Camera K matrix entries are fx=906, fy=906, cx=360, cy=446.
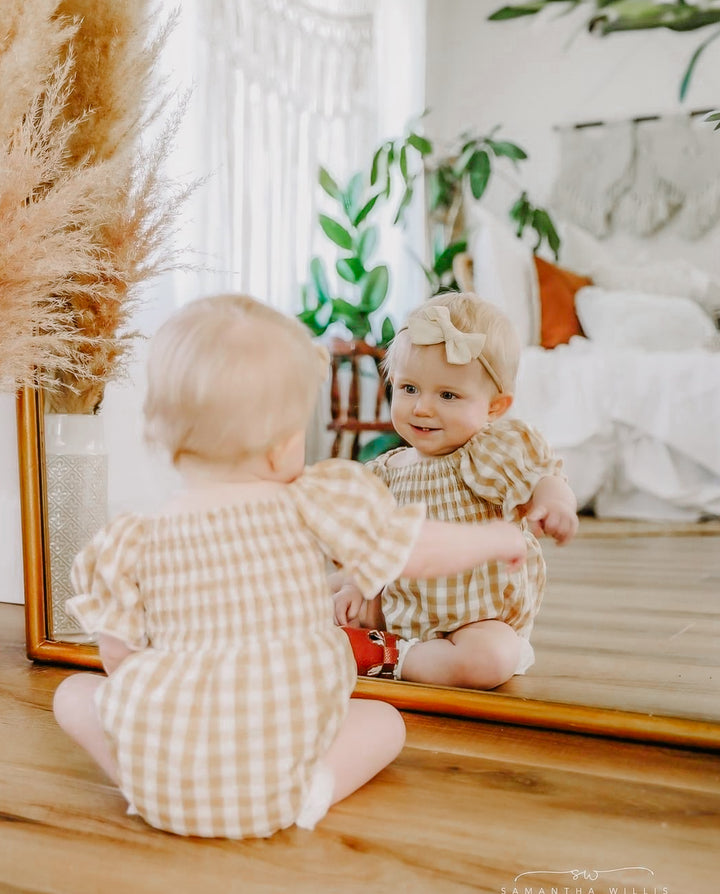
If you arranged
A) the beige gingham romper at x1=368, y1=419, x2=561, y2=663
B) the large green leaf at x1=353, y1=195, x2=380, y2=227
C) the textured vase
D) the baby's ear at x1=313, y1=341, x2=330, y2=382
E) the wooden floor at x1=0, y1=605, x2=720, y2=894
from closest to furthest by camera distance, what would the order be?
the wooden floor at x1=0, y1=605, x2=720, y2=894 < the baby's ear at x1=313, y1=341, x2=330, y2=382 < the beige gingham romper at x1=368, y1=419, x2=561, y2=663 < the large green leaf at x1=353, y1=195, x2=380, y2=227 < the textured vase

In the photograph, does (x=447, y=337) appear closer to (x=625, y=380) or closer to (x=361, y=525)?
(x=625, y=380)

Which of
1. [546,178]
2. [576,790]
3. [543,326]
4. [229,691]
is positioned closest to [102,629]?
[229,691]

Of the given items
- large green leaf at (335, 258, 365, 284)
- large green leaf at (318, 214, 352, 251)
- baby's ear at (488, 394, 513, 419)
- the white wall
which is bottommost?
baby's ear at (488, 394, 513, 419)

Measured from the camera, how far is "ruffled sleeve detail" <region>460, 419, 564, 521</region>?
3.60ft

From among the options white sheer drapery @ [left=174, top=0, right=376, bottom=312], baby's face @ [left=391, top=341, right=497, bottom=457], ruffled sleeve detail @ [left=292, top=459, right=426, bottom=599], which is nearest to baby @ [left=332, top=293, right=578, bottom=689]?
baby's face @ [left=391, top=341, right=497, bottom=457]

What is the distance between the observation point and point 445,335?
110cm

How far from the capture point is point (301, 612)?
0.80m

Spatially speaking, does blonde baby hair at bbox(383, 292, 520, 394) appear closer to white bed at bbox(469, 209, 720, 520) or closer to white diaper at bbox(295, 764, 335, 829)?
white bed at bbox(469, 209, 720, 520)

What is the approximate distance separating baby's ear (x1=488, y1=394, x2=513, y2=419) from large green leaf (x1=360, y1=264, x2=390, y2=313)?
0.21 m

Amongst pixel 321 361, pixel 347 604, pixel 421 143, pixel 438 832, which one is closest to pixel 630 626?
pixel 347 604

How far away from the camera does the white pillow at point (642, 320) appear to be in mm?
1089

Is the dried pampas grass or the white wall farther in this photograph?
the dried pampas grass

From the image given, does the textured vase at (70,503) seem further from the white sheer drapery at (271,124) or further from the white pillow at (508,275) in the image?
the white pillow at (508,275)

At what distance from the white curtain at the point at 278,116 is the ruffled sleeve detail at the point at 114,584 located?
1.65ft
